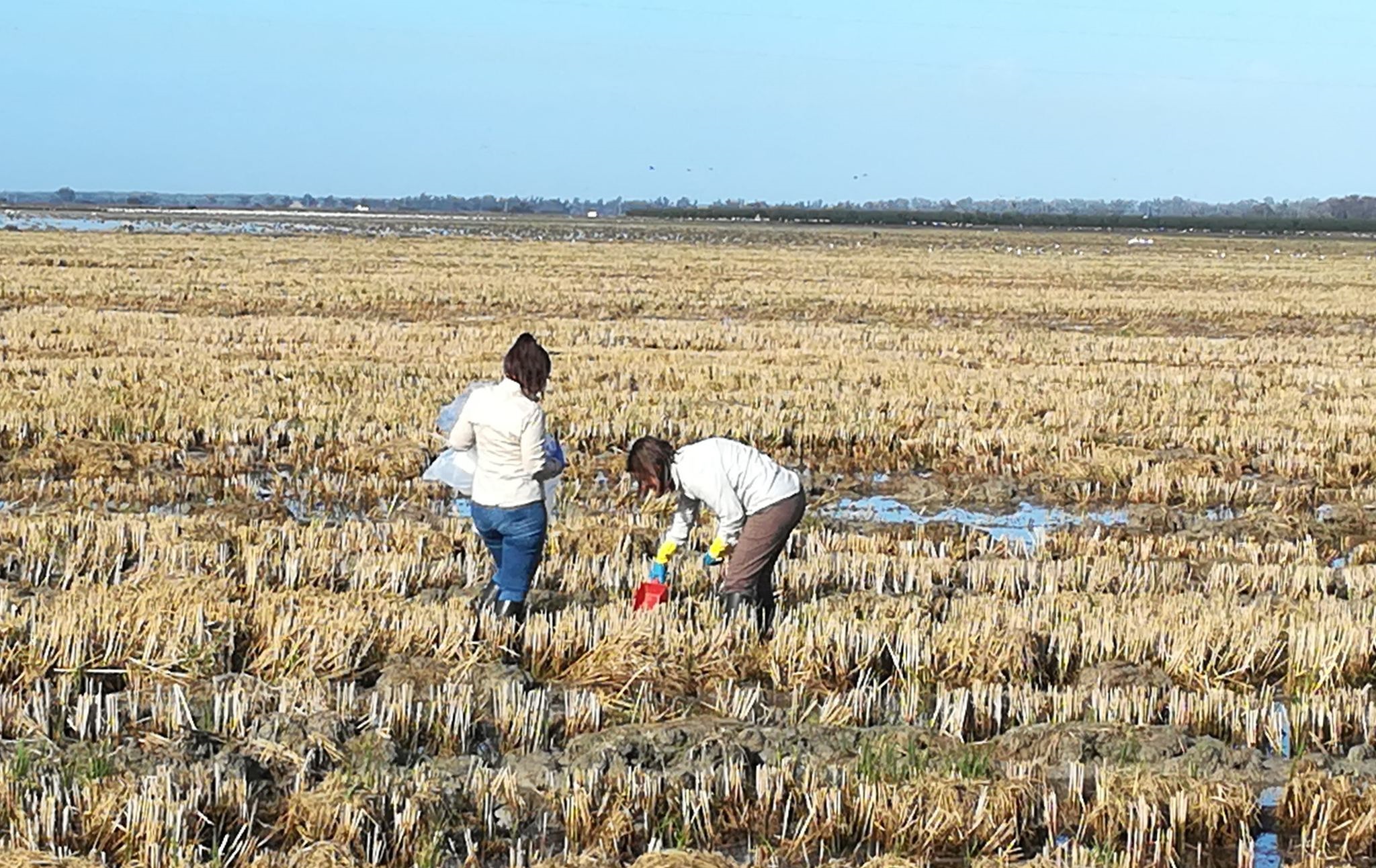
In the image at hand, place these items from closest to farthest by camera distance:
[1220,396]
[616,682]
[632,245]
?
[616,682]
[1220,396]
[632,245]

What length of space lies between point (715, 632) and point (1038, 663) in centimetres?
137

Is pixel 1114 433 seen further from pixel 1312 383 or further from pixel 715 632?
pixel 715 632

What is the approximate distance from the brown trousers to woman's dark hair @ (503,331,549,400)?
110 cm

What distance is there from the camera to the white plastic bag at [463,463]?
7.45m

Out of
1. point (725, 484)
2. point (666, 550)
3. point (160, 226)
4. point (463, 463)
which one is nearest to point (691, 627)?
point (666, 550)

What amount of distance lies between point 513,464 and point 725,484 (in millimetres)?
935

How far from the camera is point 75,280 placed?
103ft

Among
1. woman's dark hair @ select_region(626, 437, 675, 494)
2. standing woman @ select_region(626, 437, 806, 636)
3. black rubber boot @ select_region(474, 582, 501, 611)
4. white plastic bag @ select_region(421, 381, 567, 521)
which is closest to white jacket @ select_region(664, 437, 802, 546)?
standing woman @ select_region(626, 437, 806, 636)

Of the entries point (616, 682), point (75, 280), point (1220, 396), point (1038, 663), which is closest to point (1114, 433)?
point (1220, 396)

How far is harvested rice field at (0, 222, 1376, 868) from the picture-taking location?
5215 mm

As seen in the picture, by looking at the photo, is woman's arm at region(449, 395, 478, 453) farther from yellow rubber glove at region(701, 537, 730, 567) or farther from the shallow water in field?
the shallow water in field

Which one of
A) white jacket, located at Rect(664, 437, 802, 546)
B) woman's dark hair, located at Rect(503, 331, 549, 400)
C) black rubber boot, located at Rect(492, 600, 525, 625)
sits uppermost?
woman's dark hair, located at Rect(503, 331, 549, 400)

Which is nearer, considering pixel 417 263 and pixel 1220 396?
pixel 1220 396

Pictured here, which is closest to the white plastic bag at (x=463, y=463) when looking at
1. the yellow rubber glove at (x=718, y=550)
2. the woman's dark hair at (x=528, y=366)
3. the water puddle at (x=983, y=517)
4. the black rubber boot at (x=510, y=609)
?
the woman's dark hair at (x=528, y=366)
